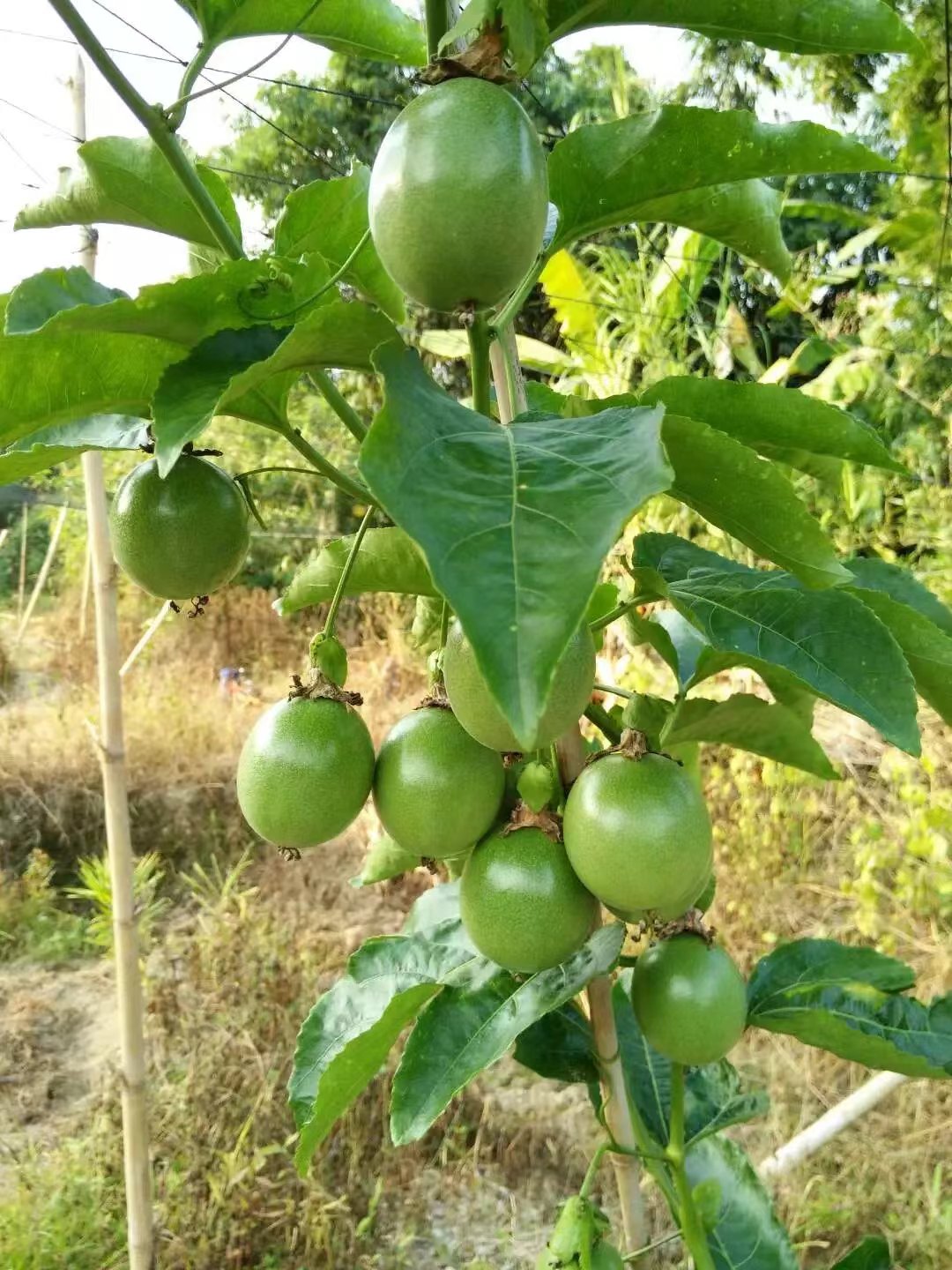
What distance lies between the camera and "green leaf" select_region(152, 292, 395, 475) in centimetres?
43

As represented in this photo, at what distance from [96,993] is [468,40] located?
9.33 feet

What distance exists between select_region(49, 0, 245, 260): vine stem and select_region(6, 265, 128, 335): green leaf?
0.08 metres

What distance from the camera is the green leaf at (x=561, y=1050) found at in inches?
31.7

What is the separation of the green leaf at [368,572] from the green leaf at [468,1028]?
0.27m

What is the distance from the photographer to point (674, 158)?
586 mm

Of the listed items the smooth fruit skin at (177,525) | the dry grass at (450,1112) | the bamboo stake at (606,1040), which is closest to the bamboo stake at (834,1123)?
the dry grass at (450,1112)

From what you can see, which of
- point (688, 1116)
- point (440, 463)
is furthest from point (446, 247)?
Result: point (688, 1116)

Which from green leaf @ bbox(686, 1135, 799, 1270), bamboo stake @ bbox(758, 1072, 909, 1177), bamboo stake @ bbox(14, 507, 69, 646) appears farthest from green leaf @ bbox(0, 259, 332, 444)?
Answer: bamboo stake @ bbox(14, 507, 69, 646)

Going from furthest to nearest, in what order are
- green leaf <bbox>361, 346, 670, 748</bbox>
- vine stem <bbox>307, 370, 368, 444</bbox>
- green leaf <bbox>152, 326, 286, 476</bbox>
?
1. vine stem <bbox>307, 370, 368, 444</bbox>
2. green leaf <bbox>152, 326, 286, 476</bbox>
3. green leaf <bbox>361, 346, 670, 748</bbox>

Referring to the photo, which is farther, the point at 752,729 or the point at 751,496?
the point at 752,729

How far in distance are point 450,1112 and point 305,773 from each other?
201cm

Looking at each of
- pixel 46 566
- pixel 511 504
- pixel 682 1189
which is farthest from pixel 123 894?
pixel 46 566

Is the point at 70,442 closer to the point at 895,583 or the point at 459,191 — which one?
the point at 459,191

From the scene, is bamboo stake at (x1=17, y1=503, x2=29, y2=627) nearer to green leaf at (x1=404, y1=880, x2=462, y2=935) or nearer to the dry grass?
the dry grass
